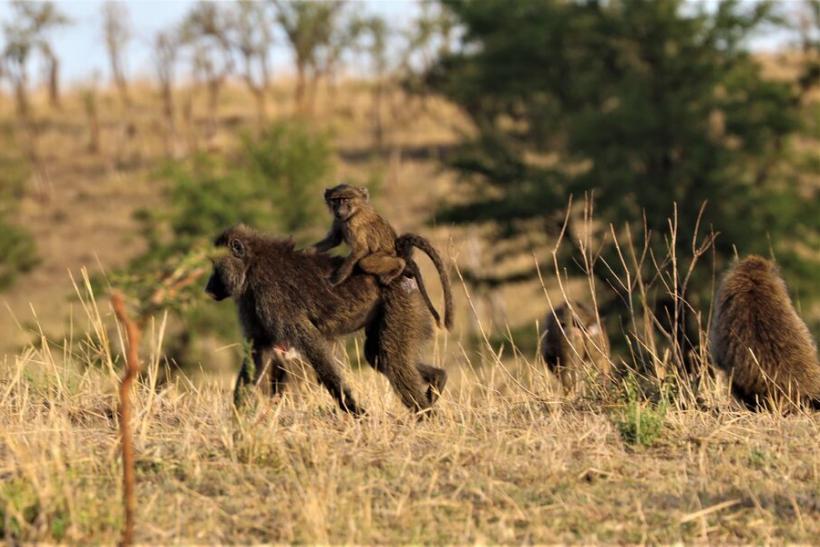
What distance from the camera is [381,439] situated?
529cm

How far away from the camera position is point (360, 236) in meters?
7.21

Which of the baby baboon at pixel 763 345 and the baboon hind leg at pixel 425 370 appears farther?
the baboon hind leg at pixel 425 370

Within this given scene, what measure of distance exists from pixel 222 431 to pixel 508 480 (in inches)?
50.0

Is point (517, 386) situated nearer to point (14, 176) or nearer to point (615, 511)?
point (615, 511)

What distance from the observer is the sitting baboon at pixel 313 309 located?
646 centimetres

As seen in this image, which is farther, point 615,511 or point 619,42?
point 619,42

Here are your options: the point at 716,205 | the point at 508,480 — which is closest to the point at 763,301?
the point at 508,480

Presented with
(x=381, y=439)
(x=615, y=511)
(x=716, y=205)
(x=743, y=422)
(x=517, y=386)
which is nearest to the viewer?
(x=615, y=511)

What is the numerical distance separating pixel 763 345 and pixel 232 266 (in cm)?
299

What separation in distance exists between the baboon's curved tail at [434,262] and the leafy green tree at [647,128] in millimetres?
20439

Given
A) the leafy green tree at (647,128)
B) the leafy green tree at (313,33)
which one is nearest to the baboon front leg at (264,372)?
the leafy green tree at (647,128)

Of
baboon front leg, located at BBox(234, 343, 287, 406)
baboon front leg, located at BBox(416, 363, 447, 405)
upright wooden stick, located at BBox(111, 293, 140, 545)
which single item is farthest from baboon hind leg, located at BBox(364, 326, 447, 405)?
upright wooden stick, located at BBox(111, 293, 140, 545)

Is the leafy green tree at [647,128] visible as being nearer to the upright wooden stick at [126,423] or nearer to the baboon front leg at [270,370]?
the baboon front leg at [270,370]

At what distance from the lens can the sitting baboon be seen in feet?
21.2
